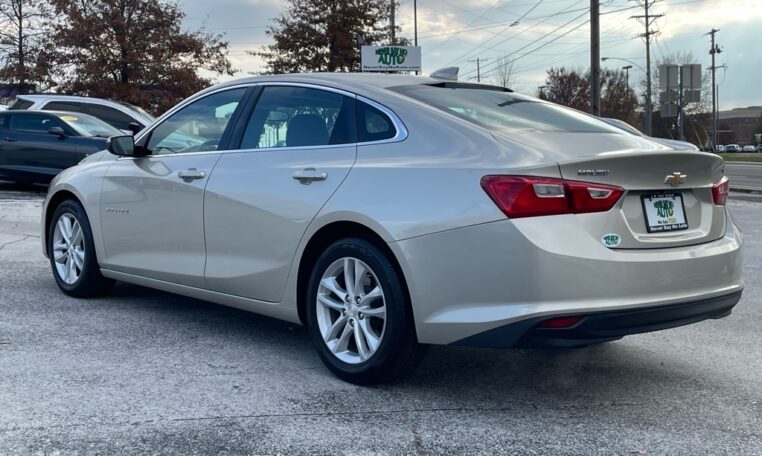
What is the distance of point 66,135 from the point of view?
14.2m

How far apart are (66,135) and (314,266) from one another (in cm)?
1138

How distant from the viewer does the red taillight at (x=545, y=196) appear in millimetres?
3406

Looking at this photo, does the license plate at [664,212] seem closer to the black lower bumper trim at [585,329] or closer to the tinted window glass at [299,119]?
the black lower bumper trim at [585,329]

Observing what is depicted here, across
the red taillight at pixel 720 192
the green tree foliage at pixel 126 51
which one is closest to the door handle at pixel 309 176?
the red taillight at pixel 720 192

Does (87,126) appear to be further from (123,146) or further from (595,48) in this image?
(595,48)

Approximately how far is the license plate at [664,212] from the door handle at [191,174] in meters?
2.58

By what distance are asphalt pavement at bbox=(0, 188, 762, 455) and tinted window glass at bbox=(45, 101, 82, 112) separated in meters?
11.8

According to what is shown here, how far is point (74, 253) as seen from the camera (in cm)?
599

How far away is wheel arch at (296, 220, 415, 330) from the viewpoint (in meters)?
3.79

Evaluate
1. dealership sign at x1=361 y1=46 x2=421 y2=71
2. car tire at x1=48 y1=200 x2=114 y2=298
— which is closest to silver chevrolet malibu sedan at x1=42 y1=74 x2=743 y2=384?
car tire at x1=48 y1=200 x2=114 y2=298

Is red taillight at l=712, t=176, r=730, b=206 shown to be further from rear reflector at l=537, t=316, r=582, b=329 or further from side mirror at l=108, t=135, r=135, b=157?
side mirror at l=108, t=135, r=135, b=157

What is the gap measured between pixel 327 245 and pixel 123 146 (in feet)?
6.71

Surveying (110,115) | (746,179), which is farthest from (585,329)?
(746,179)

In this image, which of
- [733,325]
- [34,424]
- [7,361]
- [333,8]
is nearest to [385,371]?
[34,424]
